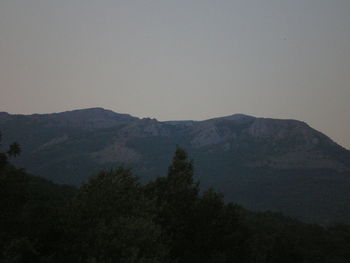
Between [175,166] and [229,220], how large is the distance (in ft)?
23.1

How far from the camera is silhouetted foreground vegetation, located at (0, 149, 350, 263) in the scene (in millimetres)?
21672

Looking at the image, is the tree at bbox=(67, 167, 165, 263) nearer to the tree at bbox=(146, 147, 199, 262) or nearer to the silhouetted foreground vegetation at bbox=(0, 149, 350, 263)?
the silhouetted foreground vegetation at bbox=(0, 149, 350, 263)

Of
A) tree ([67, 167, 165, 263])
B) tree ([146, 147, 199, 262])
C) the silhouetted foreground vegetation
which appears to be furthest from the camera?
tree ([146, 147, 199, 262])

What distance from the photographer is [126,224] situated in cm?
2339

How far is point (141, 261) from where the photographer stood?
21.4m

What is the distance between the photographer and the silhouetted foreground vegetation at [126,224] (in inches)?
853

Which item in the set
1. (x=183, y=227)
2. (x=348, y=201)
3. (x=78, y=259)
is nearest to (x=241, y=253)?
(x=183, y=227)

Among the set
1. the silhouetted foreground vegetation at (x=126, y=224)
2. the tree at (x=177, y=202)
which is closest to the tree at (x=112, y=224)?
the silhouetted foreground vegetation at (x=126, y=224)

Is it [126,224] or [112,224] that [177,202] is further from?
[112,224]

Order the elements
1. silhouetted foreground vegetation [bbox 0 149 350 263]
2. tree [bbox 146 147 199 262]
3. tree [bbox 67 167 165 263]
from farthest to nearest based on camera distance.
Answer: tree [bbox 146 147 199 262]
tree [bbox 67 167 165 263]
silhouetted foreground vegetation [bbox 0 149 350 263]

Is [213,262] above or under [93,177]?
under

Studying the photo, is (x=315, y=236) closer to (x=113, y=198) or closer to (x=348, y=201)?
(x=113, y=198)

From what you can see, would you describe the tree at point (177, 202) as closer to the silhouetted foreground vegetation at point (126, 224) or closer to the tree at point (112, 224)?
the silhouetted foreground vegetation at point (126, 224)

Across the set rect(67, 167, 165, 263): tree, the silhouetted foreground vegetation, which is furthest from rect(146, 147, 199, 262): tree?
rect(67, 167, 165, 263): tree
